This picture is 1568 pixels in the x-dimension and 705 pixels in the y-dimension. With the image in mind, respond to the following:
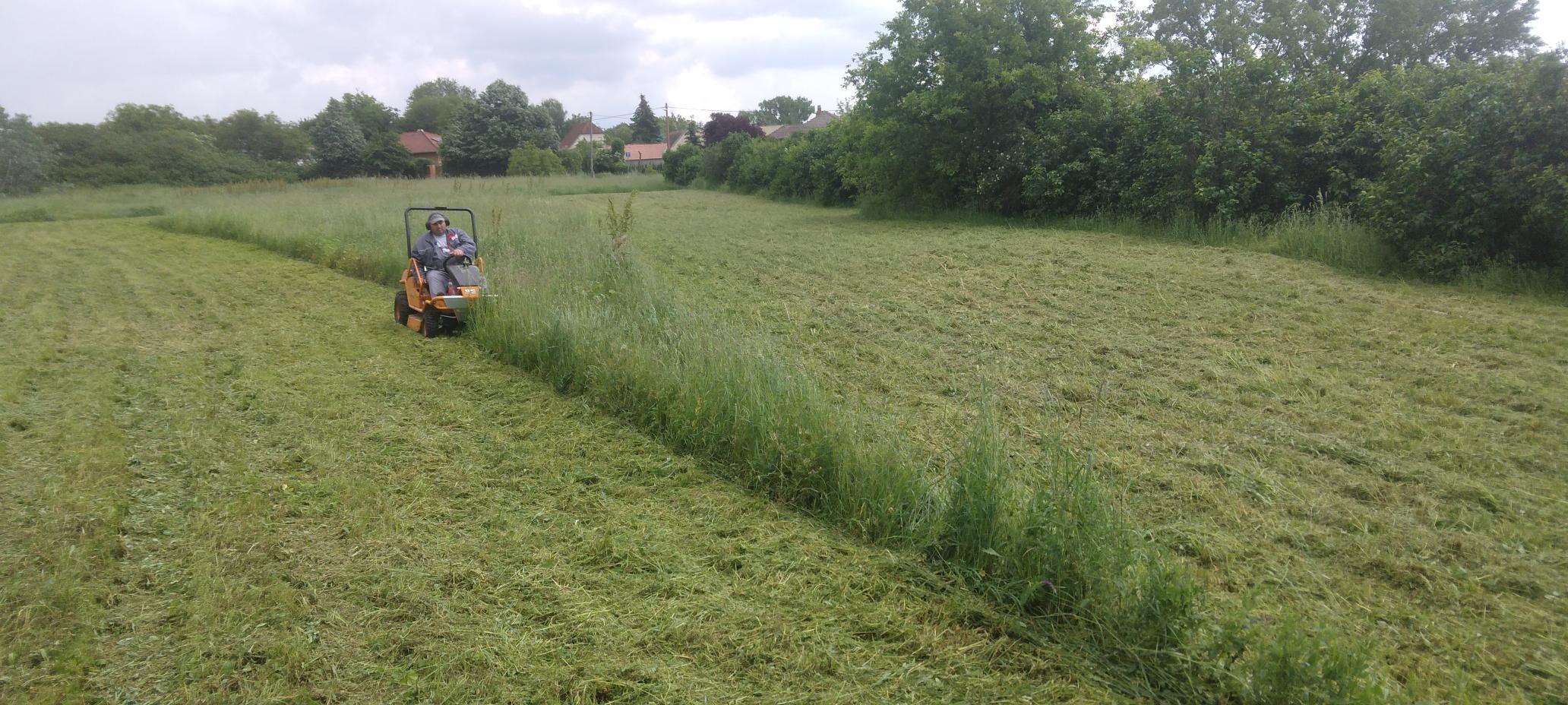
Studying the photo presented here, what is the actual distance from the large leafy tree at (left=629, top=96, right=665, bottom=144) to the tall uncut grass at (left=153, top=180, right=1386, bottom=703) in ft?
253

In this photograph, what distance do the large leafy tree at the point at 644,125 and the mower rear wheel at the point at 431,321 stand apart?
77071 mm

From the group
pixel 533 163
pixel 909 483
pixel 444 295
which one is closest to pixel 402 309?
pixel 444 295

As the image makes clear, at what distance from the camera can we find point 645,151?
76688mm

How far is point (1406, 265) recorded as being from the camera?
871 centimetres

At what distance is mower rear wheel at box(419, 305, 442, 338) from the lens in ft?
25.0

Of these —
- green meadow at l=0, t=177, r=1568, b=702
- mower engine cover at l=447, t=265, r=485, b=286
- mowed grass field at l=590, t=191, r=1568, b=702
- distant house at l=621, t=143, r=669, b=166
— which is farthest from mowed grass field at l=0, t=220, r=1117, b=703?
distant house at l=621, t=143, r=669, b=166

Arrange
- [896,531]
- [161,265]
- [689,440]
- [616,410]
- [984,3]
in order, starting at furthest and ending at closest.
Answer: [984,3], [161,265], [616,410], [689,440], [896,531]

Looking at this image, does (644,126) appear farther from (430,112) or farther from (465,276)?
(465,276)

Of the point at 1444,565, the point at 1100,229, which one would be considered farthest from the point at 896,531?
the point at 1100,229

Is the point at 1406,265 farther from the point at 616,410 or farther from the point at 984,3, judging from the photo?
the point at 984,3

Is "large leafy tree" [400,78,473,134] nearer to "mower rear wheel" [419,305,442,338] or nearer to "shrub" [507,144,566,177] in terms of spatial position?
"shrub" [507,144,566,177]

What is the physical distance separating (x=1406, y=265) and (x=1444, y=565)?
7.09 metres

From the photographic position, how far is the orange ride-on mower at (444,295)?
7562mm

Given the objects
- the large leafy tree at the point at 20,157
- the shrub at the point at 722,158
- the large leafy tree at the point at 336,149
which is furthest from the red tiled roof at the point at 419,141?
the large leafy tree at the point at 20,157
